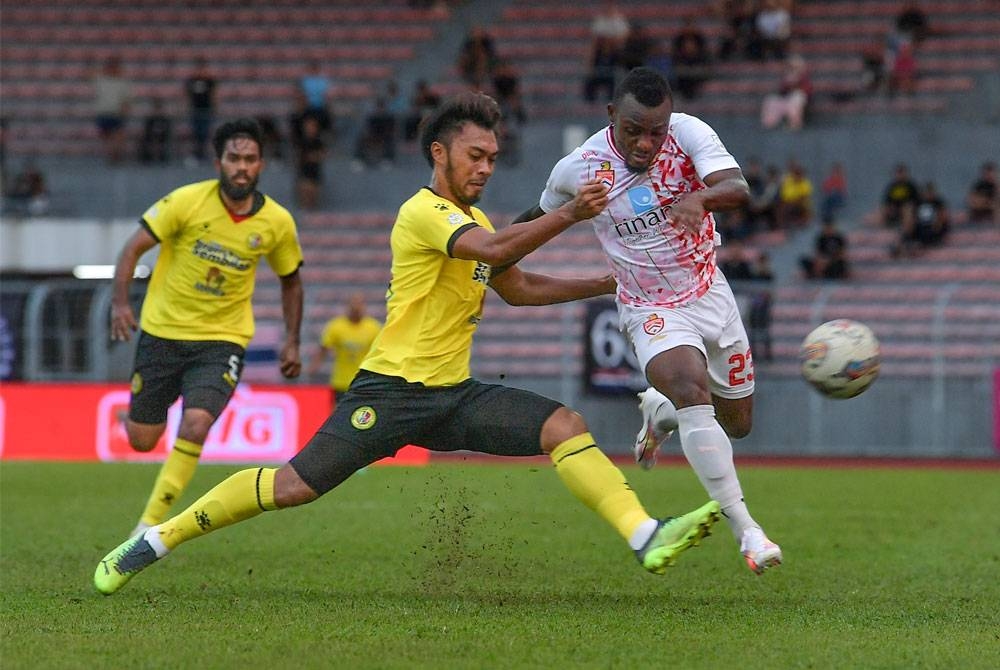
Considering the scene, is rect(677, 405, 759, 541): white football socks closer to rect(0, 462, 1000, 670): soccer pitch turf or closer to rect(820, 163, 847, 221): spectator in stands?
rect(0, 462, 1000, 670): soccer pitch turf

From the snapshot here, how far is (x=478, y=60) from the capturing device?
2692 centimetres

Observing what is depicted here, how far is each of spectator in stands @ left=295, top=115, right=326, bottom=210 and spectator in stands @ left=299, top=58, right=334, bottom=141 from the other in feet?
0.85

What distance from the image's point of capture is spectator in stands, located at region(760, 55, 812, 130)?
2556cm

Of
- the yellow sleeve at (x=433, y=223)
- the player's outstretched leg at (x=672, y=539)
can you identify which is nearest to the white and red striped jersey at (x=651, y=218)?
the yellow sleeve at (x=433, y=223)

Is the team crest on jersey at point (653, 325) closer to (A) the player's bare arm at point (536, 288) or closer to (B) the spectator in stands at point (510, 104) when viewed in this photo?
(A) the player's bare arm at point (536, 288)

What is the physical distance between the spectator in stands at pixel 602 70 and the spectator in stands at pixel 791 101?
2.54 m

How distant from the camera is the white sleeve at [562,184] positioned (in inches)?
308

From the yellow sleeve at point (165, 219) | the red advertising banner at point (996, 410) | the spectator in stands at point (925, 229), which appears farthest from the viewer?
the spectator in stands at point (925, 229)

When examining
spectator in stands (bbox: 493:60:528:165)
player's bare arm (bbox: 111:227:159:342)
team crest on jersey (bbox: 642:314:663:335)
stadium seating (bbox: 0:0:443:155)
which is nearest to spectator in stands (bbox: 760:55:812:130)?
spectator in stands (bbox: 493:60:528:165)

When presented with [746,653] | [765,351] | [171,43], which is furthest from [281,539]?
[171,43]

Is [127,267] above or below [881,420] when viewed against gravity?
above

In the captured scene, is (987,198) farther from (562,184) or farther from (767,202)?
(562,184)

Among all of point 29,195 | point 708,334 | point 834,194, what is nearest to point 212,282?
point 708,334

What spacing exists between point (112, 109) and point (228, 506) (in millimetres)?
21167
